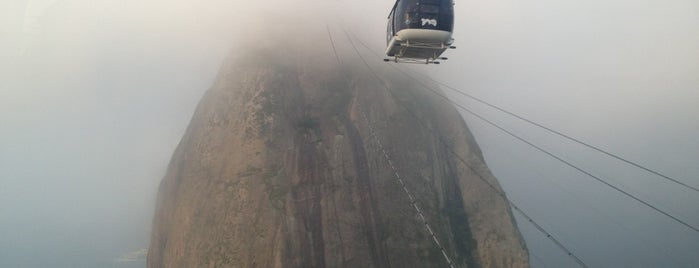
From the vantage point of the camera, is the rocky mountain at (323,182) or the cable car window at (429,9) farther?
the rocky mountain at (323,182)

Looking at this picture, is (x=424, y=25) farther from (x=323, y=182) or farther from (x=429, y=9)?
(x=323, y=182)

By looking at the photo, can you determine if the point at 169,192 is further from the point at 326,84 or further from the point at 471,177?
the point at 471,177

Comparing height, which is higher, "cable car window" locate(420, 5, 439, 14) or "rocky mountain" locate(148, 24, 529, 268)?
"cable car window" locate(420, 5, 439, 14)

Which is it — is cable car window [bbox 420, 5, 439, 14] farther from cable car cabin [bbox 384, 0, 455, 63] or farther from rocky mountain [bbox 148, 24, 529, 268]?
rocky mountain [bbox 148, 24, 529, 268]

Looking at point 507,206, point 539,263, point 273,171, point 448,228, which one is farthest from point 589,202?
point 273,171

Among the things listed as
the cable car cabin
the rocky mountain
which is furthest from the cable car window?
the rocky mountain

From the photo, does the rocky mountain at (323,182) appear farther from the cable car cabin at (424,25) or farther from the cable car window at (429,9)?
the cable car window at (429,9)

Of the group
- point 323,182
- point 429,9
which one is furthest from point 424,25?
point 323,182

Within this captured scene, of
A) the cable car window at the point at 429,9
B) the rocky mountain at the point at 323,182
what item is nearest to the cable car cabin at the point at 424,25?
the cable car window at the point at 429,9
